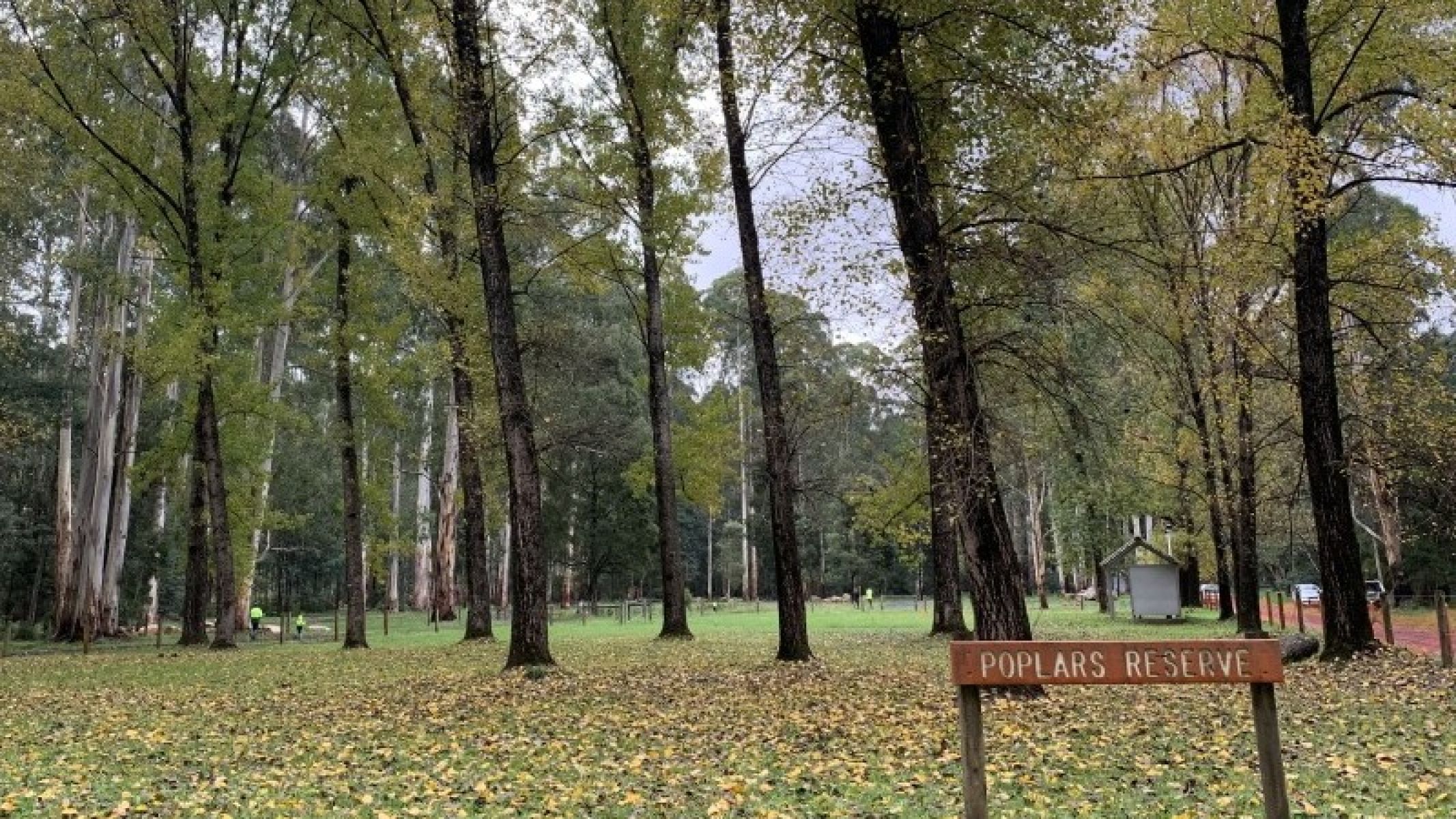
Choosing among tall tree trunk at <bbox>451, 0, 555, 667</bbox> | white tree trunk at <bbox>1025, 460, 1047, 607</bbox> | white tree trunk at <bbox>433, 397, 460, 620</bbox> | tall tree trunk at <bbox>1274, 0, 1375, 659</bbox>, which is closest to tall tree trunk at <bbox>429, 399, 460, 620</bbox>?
white tree trunk at <bbox>433, 397, 460, 620</bbox>

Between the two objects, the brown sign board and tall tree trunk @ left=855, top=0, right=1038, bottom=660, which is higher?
tall tree trunk @ left=855, top=0, right=1038, bottom=660

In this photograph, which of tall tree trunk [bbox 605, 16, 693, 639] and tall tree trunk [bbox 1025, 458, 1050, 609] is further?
tall tree trunk [bbox 1025, 458, 1050, 609]

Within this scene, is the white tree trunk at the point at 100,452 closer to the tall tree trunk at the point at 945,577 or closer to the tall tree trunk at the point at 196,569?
the tall tree trunk at the point at 196,569

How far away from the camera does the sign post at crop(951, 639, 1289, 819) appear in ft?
12.6

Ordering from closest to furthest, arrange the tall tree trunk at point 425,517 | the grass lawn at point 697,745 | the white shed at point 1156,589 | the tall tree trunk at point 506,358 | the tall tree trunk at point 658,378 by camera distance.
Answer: the grass lawn at point 697,745 < the tall tree trunk at point 506,358 < the tall tree trunk at point 658,378 < the white shed at point 1156,589 < the tall tree trunk at point 425,517

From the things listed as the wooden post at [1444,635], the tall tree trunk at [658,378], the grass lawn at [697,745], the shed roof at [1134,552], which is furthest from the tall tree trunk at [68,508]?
the shed roof at [1134,552]

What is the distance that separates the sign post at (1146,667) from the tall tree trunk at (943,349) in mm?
4858

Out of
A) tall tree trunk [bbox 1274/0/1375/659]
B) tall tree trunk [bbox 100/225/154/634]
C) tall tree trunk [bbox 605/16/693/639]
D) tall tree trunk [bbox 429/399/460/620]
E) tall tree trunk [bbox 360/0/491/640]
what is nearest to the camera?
tall tree trunk [bbox 1274/0/1375/659]

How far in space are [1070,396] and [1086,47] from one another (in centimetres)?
353

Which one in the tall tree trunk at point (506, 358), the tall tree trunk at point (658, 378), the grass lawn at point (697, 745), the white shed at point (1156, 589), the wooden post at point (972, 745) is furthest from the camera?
the white shed at point (1156, 589)

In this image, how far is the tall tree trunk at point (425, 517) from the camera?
3884 cm

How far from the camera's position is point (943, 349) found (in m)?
9.22

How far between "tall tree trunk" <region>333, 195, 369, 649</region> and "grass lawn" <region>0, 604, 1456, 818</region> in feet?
20.5

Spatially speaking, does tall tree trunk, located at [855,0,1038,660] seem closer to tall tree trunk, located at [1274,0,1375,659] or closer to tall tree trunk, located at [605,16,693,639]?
tall tree trunk, located at [1274,0,1375,659]
